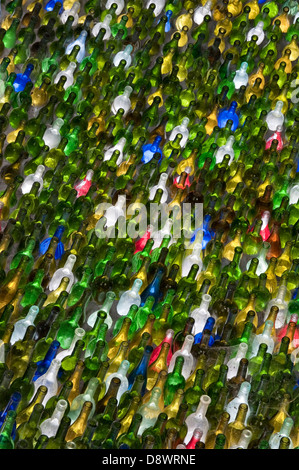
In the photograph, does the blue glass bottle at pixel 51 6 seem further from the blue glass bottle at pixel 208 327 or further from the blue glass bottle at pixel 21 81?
the blue glass bottle at pixel 208 327

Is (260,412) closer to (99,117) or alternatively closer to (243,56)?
(99,117)

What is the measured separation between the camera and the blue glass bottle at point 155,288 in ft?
8.60

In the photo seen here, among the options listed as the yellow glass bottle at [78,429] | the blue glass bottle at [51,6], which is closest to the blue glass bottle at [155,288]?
the yellow glass bottle at [78,429]

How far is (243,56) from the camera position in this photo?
3.26 metres

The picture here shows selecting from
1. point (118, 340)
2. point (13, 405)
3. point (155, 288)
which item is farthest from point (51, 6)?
point (13, 405)

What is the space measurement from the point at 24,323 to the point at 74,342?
129mm

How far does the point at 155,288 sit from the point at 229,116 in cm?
72

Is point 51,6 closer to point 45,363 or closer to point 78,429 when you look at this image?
point 45,363

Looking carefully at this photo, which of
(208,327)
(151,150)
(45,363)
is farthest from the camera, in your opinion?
(151,150)

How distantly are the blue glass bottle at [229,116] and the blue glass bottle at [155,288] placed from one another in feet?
2.13

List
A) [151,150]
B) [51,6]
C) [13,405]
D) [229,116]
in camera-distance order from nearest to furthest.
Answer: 1. [13,405]
2. [151,150]
3. [229,116]
4. [51,6]

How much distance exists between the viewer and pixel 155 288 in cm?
262

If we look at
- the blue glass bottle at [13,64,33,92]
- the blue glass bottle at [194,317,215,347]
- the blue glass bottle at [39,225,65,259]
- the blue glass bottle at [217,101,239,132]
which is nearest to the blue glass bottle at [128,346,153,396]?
the blue glass bottle at [194,317,215,347]
